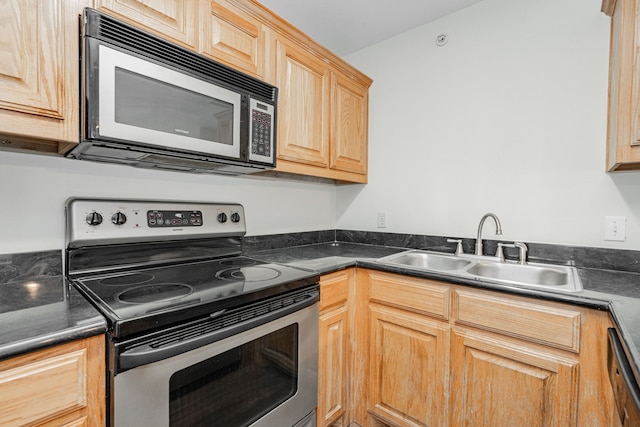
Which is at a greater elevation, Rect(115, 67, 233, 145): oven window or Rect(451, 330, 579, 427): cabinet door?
Rect(115, 67, 233, 145): oven window

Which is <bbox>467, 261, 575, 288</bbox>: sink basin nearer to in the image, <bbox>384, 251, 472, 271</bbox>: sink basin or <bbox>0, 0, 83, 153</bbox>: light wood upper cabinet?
<bbox>384, 251, 472, 271</bbox>: sink basin

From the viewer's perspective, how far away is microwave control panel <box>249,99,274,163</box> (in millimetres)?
1453

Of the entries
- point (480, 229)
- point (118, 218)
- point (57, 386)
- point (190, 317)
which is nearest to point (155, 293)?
point (190, 317)

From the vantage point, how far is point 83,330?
75 cm

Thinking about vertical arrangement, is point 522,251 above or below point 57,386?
above

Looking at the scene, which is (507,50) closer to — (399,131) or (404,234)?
(399,131)

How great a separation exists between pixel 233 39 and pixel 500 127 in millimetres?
1533

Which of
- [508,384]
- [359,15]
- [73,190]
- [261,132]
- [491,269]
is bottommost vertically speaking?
[508,384]

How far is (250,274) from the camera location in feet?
4.33

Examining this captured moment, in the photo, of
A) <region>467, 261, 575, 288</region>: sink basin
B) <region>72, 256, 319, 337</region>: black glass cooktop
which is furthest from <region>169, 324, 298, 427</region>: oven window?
<region>467, 261, 575, 288</region>: sink basin

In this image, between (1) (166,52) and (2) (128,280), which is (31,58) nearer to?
(1) (166,52)

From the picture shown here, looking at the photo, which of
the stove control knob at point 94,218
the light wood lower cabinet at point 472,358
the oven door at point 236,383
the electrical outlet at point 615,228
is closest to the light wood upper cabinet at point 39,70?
the stove control knob at point 94,218

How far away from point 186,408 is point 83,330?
15.6 inches

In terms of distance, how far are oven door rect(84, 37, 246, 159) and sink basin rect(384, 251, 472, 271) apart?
112 cm
